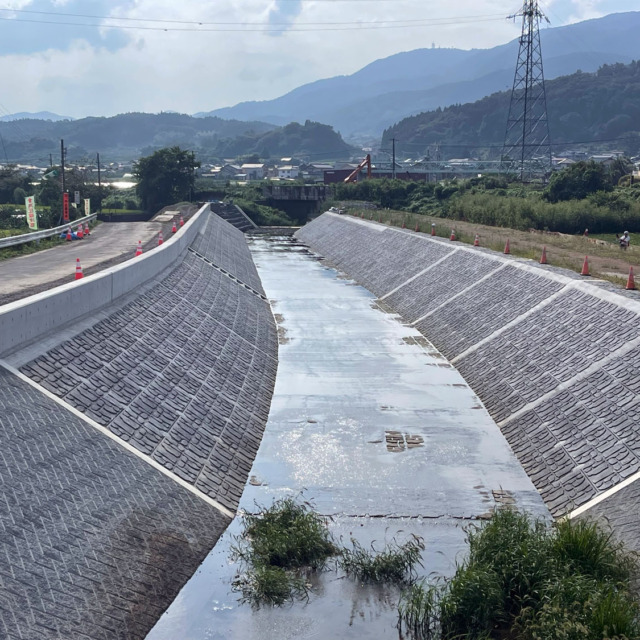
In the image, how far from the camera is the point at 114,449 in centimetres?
1498

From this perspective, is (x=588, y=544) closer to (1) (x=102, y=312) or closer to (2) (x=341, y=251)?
(1) (x=102, y=312)

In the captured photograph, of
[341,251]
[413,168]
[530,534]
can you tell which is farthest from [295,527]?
[413,168]

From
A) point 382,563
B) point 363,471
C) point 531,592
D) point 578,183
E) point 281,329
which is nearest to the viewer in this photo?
point 531,592

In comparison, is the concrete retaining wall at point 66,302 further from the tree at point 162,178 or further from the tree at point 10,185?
the tree at point 10,185

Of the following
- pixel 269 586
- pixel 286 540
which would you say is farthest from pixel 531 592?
pixel 286 540

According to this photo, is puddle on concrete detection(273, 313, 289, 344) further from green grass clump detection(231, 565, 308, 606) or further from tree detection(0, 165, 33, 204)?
tree detection(0, 165, 33, 204)

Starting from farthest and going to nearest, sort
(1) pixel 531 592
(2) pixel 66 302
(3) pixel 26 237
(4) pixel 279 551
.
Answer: (3) pixel 26 237, (2) pixel 66 302, (4) pixel 279 551, (1) pixel 531 592

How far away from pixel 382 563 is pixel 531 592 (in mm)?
2597

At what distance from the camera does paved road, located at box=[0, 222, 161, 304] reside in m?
23.2

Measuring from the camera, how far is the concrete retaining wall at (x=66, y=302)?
15.9 m

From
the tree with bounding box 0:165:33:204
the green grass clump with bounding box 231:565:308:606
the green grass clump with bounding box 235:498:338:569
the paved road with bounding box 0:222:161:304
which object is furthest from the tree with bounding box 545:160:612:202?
the green grass clump with bounding box 231:565:308:606

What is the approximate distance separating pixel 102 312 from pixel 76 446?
819 centimetres

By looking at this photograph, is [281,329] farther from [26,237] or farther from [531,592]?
[531,592]

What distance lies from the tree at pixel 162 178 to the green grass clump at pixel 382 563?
238 ft
